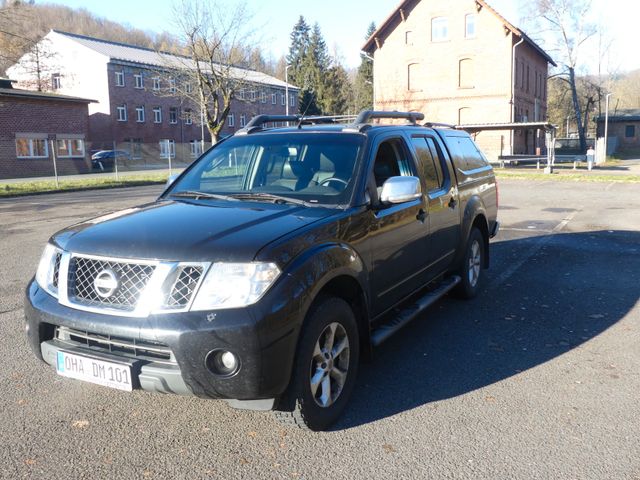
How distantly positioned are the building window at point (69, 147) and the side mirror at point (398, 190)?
39172mm

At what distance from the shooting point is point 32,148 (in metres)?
37.3

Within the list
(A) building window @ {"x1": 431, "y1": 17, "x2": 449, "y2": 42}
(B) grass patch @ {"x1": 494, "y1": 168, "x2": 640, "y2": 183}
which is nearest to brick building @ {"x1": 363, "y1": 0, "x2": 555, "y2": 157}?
(A) building window @ {"x1": 431, "y1": 17, "x2": 449, "y2": 42}

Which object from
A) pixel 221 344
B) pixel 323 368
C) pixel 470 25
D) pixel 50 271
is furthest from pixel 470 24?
pixel 221 344

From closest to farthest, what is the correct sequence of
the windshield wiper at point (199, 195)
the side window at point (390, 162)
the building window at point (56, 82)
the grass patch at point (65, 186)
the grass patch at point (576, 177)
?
the windshield wiper at point (199, 195) → the side window at point (390, 162) → the grass patch at point (65, 186) → the grass patch at point (576, 177) → the building window at point (56, 82)

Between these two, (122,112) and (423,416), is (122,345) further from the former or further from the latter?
(122,112)

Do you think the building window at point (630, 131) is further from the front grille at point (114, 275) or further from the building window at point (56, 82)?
the front grille at point (114, 275)

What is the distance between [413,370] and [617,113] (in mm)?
82548

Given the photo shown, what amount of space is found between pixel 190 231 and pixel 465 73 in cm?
4339

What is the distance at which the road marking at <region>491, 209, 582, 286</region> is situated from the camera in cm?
775

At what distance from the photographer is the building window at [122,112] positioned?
52.0 meters

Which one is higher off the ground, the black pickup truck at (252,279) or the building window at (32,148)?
the building window at (32,148)

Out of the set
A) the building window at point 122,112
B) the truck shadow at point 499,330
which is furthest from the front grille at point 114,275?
the building window at point 122,112

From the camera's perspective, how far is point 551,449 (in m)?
3.40

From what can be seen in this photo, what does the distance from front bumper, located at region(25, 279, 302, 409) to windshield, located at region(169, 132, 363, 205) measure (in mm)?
1218
